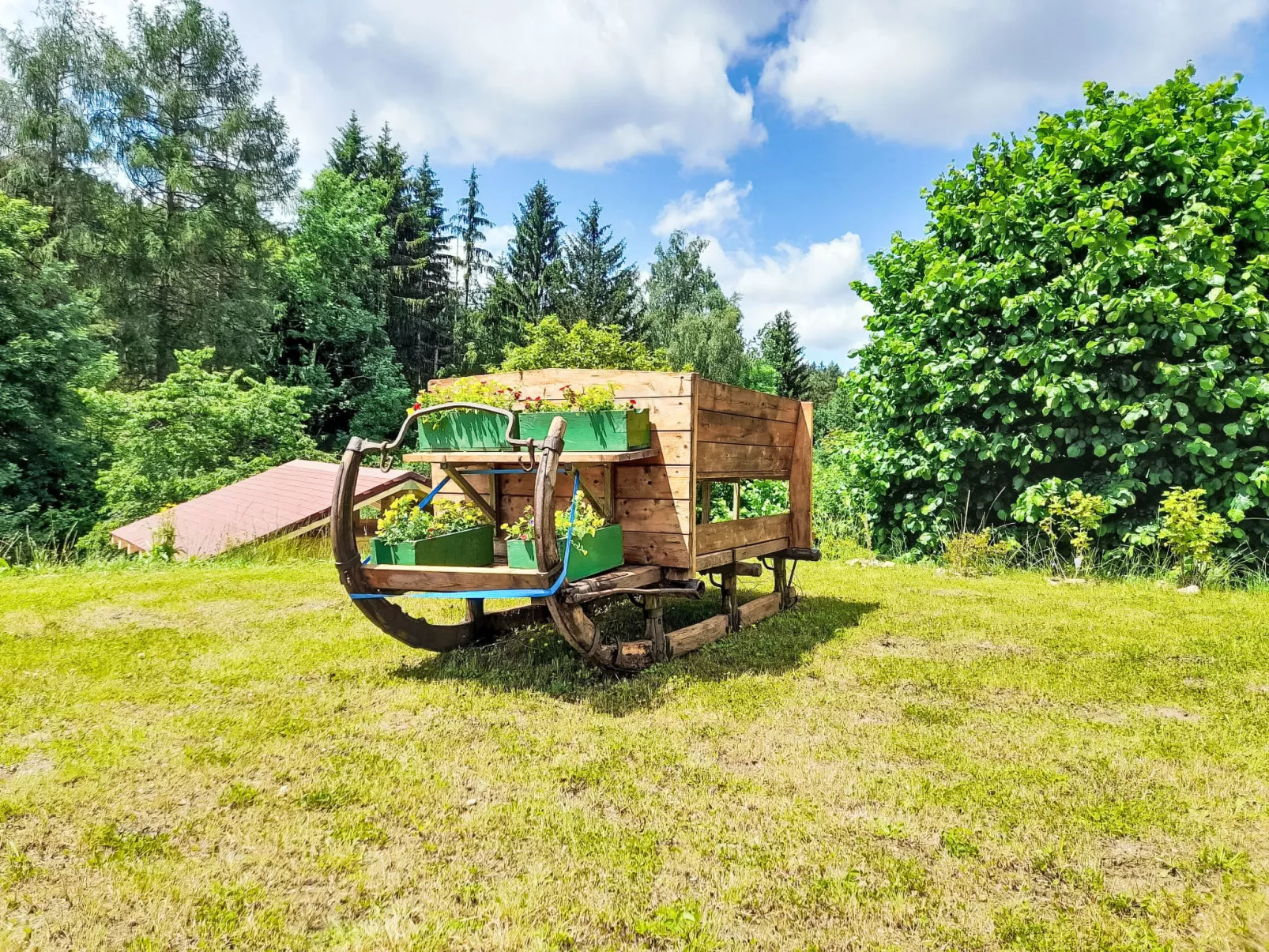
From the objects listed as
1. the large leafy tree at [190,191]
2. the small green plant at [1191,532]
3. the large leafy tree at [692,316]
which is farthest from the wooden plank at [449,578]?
the large leafy tree at [692,316]

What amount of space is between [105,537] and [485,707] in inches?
624

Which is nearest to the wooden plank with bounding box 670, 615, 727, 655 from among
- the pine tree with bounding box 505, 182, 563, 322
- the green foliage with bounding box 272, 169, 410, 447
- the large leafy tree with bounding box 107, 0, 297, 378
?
the large leafy tree with bounding box 107, 0, 297, 378

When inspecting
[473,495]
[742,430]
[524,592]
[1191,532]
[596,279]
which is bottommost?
[524,592]

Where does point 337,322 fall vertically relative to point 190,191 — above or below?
below

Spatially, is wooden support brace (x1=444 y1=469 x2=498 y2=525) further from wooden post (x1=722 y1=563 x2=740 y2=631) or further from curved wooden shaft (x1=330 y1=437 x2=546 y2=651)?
wooden post (x1=722 y1=563 x2=740 y2=631)

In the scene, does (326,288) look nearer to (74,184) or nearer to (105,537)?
(74,184)

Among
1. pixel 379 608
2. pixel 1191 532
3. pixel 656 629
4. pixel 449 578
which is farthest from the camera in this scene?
pixel 1191 532

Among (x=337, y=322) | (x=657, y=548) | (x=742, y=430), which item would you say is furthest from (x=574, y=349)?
(x=657, y=548)

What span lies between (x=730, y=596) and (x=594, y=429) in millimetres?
2141

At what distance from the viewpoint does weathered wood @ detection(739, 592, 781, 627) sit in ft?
19.7

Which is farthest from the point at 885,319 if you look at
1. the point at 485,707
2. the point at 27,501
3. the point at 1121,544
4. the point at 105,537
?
the point at 27,501

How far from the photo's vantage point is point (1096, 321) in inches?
313

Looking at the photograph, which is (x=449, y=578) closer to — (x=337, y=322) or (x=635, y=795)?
(x=635, y=795)

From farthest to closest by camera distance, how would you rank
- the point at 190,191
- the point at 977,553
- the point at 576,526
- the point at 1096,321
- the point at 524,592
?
1. the point at 190,191
2. the point at 977,553
3. the point at 1096,321
4. the point at 576,526
5. the point at 524,592
